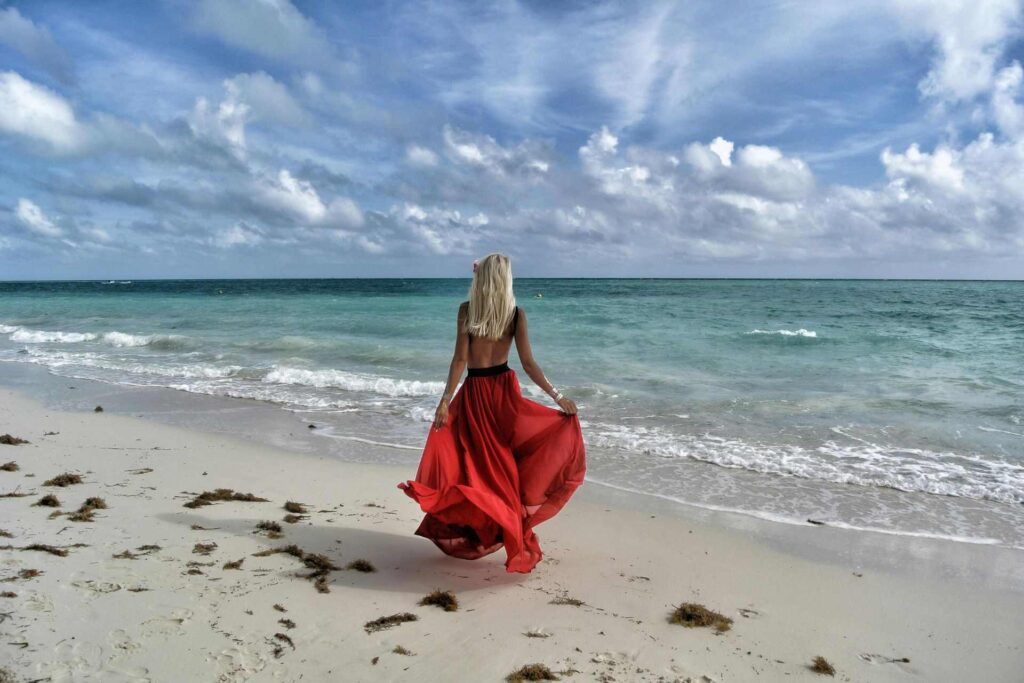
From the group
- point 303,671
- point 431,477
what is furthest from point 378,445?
point 303,671

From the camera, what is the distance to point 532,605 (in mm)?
4008

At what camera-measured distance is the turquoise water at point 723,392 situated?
22.4 ft

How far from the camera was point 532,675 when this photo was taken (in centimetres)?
320

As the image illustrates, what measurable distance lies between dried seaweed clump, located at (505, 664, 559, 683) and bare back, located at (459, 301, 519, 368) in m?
2.00

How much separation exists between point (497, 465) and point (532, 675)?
4.92 ft

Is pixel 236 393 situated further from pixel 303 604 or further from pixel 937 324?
pixel 937 324

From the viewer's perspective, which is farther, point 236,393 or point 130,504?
point 236,393

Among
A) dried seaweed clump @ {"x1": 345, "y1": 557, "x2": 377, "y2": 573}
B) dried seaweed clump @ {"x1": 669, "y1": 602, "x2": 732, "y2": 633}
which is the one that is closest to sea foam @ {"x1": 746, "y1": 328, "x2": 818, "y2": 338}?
dried seaweed clump @ {"x1": 669, "y1": 602, "x2": 732, "y2": 633}

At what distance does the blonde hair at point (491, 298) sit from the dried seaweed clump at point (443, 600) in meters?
1.67

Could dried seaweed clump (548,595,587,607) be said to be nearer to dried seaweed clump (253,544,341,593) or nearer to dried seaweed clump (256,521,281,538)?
dried seaweed clump (253,544,341,593)

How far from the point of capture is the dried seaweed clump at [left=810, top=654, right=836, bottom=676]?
132 inches

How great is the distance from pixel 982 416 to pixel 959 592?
24.1 ft

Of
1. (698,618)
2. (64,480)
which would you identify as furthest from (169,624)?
(64,480)

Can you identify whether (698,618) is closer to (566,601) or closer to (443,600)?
(566,601)
